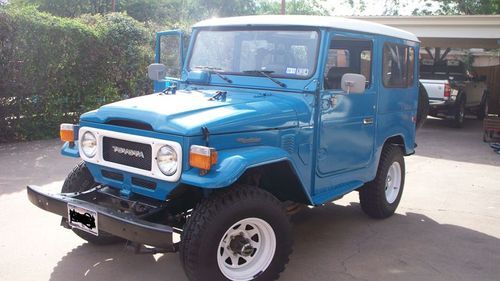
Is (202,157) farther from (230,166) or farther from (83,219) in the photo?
(83,219)

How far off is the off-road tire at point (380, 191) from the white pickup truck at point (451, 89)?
8736 millimetres

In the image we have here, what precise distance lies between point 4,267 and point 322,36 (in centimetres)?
325

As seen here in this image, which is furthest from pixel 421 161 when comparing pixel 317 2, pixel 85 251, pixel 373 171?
pixel 317 2

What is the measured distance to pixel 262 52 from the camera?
436 centimetres

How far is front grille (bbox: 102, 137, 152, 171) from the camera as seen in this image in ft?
11.2

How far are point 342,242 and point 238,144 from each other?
1895 mm

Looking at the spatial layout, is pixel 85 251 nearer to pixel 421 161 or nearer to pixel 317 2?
pixel 421 161

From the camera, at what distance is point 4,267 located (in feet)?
12.8

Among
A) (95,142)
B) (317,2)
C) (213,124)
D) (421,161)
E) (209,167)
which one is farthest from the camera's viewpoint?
(317,2)

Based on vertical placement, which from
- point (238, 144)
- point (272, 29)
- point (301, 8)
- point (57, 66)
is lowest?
point (238, 144)

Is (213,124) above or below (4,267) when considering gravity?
above

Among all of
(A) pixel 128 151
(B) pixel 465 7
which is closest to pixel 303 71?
(A) pixel 128 151

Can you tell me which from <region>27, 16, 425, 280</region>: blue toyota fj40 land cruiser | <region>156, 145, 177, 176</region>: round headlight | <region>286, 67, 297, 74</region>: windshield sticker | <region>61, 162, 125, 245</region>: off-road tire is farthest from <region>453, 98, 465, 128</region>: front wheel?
<region>156, 145, 177, 176</region>: round headlight

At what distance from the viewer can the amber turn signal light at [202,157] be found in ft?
10.1
